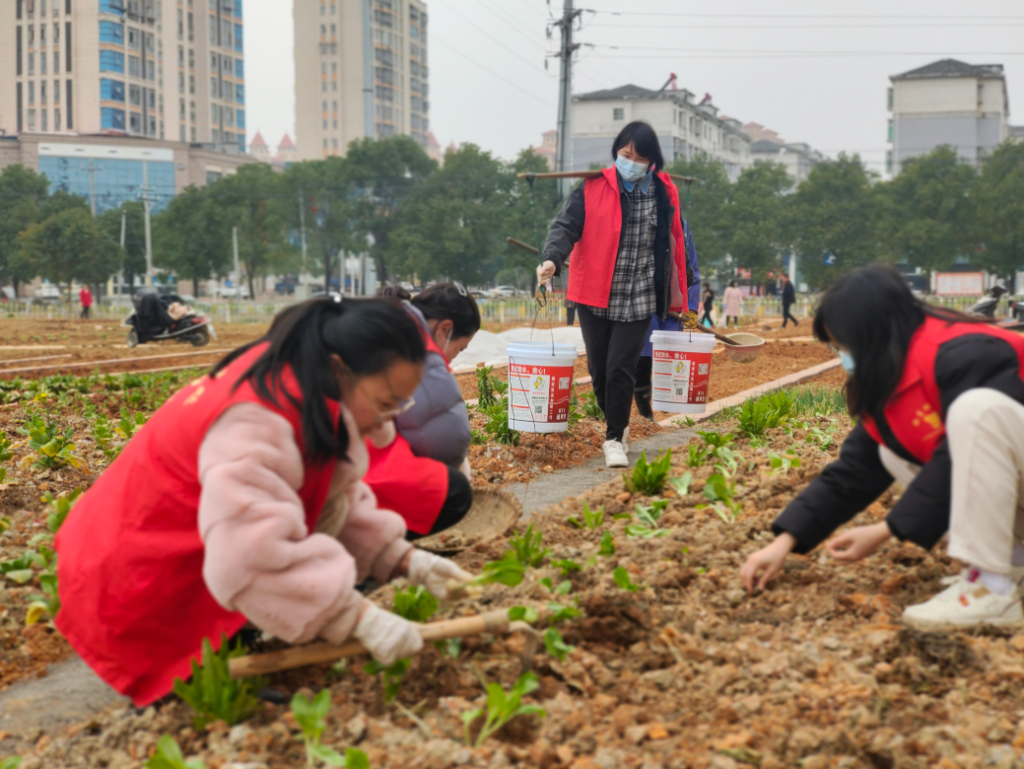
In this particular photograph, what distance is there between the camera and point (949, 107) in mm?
79938

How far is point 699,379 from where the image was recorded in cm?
595

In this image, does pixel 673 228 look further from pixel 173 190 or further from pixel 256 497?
pixel 173 190

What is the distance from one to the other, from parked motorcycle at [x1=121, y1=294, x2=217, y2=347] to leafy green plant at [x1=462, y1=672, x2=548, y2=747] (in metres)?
17.6

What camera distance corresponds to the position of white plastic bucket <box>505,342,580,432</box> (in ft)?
17.5

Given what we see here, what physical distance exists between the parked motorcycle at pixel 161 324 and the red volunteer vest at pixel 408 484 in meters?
16.5

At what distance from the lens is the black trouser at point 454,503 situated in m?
3.28

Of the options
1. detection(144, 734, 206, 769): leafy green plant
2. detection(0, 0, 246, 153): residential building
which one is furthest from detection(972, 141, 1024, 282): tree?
detection(0, 0, 246, 153): residential building

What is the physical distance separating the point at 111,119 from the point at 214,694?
9752 cm

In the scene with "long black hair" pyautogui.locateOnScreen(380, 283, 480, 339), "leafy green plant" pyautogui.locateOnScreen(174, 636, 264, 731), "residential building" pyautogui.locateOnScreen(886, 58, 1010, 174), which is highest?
"residential building" pyautogui.locateOnScreen(886, 58, 1010, 174)

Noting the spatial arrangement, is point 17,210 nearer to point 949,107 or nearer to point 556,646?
point 556,646

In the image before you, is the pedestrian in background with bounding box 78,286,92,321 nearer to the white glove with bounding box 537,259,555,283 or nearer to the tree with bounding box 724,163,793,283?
the tree with bounding box 724,163,793,283

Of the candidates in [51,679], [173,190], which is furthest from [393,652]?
[173,190]

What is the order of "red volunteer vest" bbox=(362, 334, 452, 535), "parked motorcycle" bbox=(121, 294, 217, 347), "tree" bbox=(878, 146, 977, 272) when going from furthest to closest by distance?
"tree" bbox=(878, 146, 977, 272)
"parked motorcycle" bbox=(121, 294, 217, 347)
"red volunteer vest" bbox=(362, 334, 452, 535)

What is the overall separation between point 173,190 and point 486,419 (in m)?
84.6
